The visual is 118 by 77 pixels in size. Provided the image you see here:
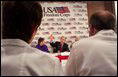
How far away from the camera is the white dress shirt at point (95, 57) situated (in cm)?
105

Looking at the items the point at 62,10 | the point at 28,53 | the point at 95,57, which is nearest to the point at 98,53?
the point at 95,57

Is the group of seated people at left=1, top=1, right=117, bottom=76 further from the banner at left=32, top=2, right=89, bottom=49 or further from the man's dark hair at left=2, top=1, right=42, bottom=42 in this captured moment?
the banner at left=32, top=2, right=89, bottom=49

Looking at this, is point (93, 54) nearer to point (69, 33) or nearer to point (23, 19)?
point (23, 19)

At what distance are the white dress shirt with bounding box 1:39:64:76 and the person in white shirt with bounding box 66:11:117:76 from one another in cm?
29

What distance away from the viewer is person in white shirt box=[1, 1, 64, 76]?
0.77 metres

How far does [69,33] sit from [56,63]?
6.02 m

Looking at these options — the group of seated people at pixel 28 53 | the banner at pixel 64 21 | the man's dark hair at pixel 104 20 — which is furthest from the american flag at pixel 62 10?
the group of seated people at pixel 28 53

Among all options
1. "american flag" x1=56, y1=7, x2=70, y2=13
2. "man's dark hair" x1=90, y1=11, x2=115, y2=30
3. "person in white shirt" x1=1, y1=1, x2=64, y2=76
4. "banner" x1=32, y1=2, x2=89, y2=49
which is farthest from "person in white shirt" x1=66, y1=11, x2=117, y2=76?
"american flag" x1=56, y1=7, x2=70, y2=13

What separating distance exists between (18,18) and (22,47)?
0.13 metres

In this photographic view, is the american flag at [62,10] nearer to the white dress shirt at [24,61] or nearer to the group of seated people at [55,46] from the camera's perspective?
the group of seated people at [55,46]

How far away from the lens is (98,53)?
1078mm

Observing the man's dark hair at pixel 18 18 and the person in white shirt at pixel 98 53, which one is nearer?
the man's dark hair at pixel 18 18

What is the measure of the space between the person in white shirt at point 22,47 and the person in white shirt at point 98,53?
11.2 inches

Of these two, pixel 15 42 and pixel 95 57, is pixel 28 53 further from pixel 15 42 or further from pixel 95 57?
pixel 95 57
